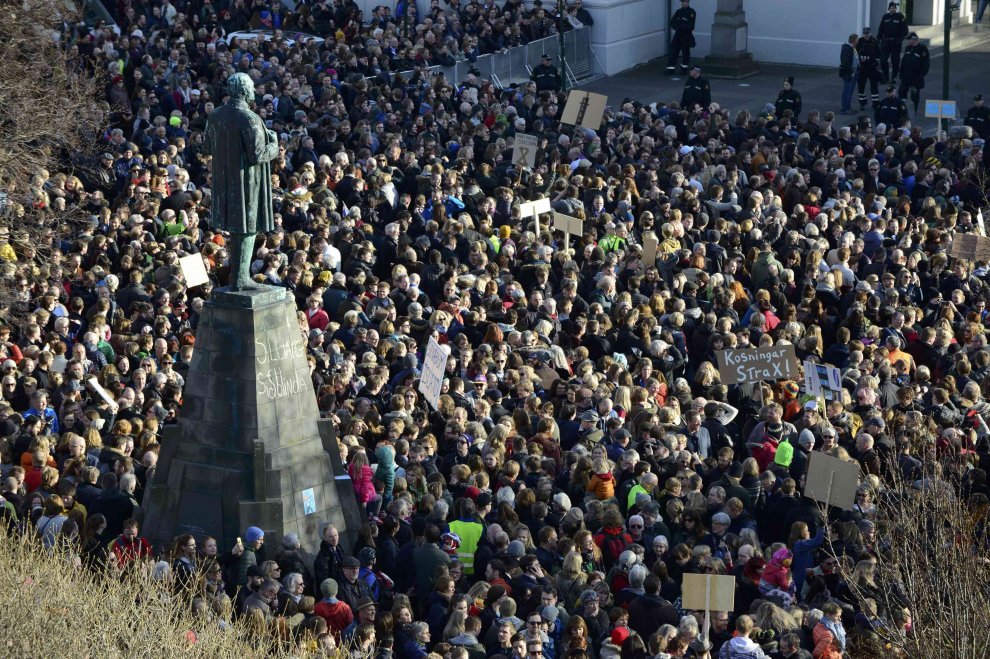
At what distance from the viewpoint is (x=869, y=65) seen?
115 ft

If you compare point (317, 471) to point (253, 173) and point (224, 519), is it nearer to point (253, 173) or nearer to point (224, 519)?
point (224, 519)

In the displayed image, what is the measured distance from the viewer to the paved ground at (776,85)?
3666 cm

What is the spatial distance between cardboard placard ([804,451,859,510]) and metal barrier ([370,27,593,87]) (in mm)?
18677

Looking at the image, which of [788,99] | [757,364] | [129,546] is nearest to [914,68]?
[788,99]

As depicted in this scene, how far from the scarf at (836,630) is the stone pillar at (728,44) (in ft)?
87.6

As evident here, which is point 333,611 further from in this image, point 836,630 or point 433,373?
point 433,373

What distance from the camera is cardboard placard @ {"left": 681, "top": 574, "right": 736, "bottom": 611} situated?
1412 cm

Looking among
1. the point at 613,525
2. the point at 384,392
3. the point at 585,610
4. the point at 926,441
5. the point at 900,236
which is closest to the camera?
the point at 585,610

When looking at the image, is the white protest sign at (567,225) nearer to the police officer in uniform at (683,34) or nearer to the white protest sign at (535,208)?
the white protest sign at (535,208)

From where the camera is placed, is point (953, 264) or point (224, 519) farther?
point (953, 264)

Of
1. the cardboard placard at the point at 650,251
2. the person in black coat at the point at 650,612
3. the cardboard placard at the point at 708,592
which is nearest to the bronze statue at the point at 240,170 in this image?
the person in black coat at the point at 650,612

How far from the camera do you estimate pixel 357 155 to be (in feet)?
86.5

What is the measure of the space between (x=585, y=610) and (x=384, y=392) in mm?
5042

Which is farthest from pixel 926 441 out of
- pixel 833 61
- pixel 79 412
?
pixel 833 61
